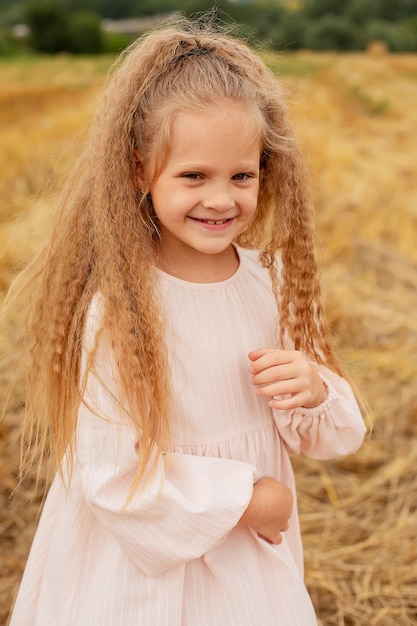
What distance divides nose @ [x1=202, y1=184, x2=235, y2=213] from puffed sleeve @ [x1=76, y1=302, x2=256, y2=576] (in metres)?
0.32

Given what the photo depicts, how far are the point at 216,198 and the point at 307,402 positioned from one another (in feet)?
1.39

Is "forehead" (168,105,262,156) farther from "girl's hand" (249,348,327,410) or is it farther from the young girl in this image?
"girl's hand" (249,348,327,410)

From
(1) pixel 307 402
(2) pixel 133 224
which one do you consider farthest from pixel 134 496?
(2) pixel 133 224

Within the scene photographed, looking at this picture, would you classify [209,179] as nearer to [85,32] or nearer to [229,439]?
[229,439]

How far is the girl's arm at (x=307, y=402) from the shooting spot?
1.49 metres

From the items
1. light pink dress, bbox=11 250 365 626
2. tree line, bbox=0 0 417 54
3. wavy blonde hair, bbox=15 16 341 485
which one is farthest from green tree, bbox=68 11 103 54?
light pink dress, bbox=11 250 365 626

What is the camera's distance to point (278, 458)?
5.44 ft

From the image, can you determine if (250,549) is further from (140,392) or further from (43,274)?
(43,274)

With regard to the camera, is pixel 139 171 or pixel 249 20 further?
pixel 249 20

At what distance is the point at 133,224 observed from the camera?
4.95 feet

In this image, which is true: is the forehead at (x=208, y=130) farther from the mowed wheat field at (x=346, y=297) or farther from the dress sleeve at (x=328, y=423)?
the dress sleeve at (x=328, y=423)

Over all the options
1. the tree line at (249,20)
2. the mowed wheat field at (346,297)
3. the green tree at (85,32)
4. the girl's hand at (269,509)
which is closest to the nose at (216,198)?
the mowed wheat field at (346,297)

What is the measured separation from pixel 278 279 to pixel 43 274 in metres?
0.49

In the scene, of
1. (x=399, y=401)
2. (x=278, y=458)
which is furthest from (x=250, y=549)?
(x=399, y=401)
